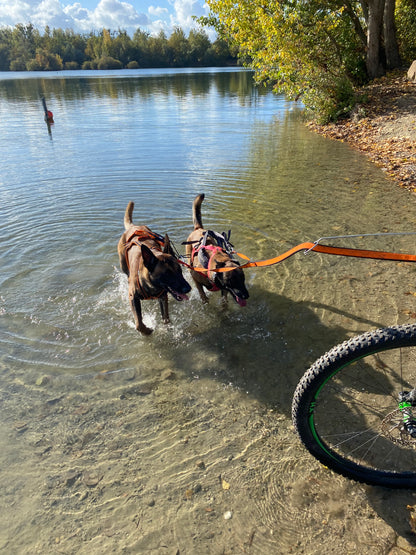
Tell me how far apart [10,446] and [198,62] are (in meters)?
153

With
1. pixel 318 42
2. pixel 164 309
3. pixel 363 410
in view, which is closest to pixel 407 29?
pixel 318 42

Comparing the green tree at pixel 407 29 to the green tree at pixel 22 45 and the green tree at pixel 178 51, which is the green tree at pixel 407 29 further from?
the green tree at pixel 22 45

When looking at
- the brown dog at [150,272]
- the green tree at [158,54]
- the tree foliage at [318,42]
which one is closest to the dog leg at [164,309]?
the brown dog at [150,272]

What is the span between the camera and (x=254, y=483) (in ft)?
9.83

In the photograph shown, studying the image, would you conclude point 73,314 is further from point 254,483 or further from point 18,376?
point 254,483

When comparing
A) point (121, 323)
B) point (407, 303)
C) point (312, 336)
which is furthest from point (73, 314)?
point (407, 303)

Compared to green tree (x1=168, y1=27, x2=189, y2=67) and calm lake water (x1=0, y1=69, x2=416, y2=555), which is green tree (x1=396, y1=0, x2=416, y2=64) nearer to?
calm lake water (x1=0, y1=69, x2=416, y2=555)

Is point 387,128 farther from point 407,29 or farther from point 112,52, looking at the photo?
point 112,52

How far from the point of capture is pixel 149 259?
4.43 m

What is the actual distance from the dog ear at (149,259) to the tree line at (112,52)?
453 feet

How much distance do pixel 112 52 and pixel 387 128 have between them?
148038 millimetres

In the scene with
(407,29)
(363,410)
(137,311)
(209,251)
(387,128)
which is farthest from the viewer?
(407,29)

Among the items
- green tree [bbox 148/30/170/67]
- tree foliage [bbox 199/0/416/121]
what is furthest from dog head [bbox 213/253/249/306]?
green tree [bbox 148/30/170/67]

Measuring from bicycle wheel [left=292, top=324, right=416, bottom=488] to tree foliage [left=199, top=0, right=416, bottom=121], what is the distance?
1745 centimetres
